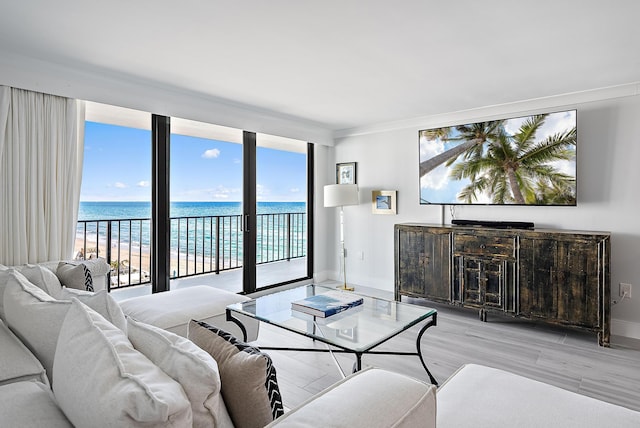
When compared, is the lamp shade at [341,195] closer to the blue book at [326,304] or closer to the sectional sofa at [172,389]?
the blue book at [326,304]

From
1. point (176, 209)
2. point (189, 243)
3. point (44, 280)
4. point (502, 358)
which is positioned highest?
point (176, 209)

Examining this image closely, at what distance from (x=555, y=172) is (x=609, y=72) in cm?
92

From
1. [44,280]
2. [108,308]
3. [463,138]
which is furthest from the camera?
[463,138]

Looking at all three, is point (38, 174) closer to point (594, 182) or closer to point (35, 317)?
point (35, 317)

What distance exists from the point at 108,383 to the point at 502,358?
9.44 ft

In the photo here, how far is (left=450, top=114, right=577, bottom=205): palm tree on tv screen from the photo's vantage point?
11.4ft

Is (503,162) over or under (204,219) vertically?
over

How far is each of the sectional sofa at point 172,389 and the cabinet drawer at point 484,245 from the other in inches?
90.3

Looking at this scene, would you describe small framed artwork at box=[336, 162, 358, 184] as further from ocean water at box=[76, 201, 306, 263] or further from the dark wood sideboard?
the dark wood sideboard

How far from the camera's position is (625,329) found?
3318 mm

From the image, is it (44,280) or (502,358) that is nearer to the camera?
(44,280)

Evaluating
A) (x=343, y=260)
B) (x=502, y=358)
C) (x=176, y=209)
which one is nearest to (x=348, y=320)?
(x=502, y=358)

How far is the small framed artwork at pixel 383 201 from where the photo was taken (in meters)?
4.89

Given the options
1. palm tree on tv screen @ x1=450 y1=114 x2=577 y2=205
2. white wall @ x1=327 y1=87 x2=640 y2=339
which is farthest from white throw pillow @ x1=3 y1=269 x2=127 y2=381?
white wall @ x1=327 y1=87 x2=640 y2=339
